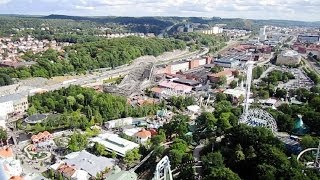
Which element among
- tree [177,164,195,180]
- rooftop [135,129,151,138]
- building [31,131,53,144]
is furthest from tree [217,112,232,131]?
building [31,131,53,144]

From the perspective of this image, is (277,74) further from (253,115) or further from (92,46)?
(92,46)

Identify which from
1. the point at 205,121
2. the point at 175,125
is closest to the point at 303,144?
the point at 205,121

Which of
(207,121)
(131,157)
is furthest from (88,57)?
(131,157)

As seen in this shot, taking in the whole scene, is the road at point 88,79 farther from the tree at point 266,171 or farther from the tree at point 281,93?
the tree at point 266,171

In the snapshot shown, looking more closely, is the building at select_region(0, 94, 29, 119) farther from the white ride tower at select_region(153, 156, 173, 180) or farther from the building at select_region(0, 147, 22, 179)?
the white ride tower at select_region(153, 156, 173, 180)

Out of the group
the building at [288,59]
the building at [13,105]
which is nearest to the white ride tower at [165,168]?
the building at [13,105]

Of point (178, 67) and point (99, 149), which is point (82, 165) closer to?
point (99, 149)
